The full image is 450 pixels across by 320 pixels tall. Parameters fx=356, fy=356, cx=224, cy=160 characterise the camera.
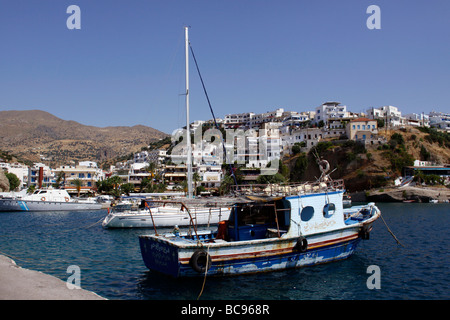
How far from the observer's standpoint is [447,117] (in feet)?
411

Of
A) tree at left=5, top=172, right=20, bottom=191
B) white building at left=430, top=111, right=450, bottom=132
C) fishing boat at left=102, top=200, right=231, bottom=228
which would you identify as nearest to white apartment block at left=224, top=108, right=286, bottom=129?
A: white building at left=430, top=111, right=450, bottom=132

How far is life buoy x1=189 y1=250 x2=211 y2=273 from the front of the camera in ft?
44.1

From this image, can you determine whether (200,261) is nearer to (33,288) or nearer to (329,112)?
(33,288)

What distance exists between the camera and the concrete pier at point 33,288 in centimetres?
882

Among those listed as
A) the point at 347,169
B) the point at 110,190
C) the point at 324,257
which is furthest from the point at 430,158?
the point at 324,257

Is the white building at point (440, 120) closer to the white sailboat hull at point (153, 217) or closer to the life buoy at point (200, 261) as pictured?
the white sailboat hull at point (153, 217)

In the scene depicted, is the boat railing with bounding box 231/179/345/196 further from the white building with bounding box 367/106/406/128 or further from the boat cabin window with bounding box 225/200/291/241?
the white building with bounding box 367/106/406/128

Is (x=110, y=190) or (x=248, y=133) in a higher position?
(x=248, y=133)

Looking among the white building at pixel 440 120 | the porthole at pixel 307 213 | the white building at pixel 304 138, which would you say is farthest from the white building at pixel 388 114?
the porthole at pixel 307 213

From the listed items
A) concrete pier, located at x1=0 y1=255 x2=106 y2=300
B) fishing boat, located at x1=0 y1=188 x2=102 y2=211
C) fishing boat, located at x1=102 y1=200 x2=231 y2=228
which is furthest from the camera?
fishing boat, located at x1=0 y1=188 x2=102 y2=211

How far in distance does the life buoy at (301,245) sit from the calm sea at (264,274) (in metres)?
1.03

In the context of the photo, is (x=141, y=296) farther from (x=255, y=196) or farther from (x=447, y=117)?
(x=447, y=117)

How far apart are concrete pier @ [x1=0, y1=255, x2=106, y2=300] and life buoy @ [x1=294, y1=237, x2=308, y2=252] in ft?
28.4

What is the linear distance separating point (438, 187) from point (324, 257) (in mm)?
63166
